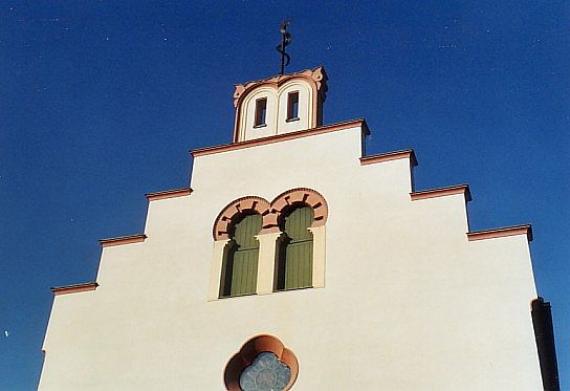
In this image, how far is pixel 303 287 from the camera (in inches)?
551

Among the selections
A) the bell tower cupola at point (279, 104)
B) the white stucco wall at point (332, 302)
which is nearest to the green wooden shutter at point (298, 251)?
the white stucco wall at point (332, 302)

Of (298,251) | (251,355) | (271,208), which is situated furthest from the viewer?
(271,208)

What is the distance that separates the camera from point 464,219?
44.4 ft

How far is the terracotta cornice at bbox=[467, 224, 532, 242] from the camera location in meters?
12.9

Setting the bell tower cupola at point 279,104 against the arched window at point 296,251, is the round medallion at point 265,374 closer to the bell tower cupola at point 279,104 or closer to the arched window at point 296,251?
the arched window at point 296,251

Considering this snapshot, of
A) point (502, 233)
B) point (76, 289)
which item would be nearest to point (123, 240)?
point (76, 289)

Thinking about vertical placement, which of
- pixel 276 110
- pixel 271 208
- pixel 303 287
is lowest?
pixel 303 287

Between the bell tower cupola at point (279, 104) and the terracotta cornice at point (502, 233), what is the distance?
17.3 ft

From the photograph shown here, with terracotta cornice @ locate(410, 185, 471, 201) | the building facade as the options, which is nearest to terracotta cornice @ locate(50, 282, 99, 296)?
the building facade

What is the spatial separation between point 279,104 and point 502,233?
7002 mm

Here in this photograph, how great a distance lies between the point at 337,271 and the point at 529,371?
13.4 feet

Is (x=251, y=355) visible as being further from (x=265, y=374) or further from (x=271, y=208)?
(x=271, y=208)

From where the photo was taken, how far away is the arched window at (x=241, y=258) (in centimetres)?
1470

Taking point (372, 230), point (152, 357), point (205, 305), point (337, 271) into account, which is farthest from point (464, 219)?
point (152, 357)
